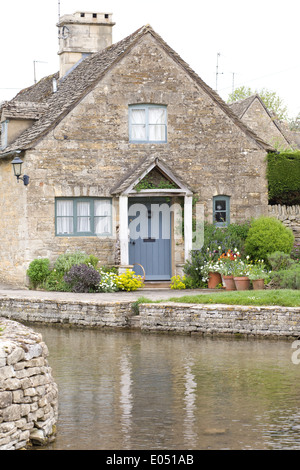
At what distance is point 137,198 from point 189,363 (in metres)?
10.5

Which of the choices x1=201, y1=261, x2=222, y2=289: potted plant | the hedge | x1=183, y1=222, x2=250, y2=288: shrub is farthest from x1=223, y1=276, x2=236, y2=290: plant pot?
the hedge

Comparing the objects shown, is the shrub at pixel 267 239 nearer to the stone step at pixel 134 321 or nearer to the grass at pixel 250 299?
the grass at pixel 250 299

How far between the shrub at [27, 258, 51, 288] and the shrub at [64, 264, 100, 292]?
3.20 feet

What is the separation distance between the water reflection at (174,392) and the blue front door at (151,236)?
699cm

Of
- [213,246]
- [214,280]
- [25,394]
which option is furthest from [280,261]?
[25,394]

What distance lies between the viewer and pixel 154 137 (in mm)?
23391

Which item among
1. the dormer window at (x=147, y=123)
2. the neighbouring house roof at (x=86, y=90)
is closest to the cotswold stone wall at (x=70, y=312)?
the neighbouring house roof at (x=86, y=90)

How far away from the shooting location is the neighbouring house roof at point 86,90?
22.4 m

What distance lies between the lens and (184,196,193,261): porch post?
2277 cm

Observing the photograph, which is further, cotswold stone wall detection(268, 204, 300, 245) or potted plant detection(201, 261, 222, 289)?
cotswold stone wall detection(268, 204, 300, 245)

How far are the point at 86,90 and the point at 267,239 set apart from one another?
6498mm

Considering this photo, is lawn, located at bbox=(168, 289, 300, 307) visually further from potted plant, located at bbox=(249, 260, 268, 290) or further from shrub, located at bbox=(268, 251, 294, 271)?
shrub, located at bbox=(268, 251, 294, 271)
